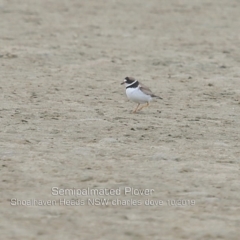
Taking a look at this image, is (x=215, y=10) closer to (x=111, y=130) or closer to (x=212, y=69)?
(x=212, y=69)

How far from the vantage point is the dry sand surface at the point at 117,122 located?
6.60 metres

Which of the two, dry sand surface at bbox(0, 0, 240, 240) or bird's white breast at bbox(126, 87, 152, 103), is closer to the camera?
dry sand surface at bbox(0, 0, 240, 240)

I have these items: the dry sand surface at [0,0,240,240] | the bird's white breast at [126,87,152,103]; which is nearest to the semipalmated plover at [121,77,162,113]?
the bird's white breast at [126,87,152,103]

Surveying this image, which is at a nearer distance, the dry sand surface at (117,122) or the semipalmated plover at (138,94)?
the dry sand surface at (117,122)

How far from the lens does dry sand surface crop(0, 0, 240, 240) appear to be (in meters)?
6.60

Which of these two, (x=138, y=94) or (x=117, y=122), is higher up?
(x=138, y=94)

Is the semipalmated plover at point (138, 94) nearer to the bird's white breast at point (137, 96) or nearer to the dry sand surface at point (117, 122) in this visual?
the bird's white breast at point (137, 96)

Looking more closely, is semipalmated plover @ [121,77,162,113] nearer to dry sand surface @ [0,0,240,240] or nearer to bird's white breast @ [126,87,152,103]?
bird's white breast @ [126,87,152,103]

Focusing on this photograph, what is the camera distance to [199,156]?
8.44 m

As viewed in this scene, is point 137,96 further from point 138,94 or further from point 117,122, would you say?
point 117,122

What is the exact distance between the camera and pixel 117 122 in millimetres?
9875

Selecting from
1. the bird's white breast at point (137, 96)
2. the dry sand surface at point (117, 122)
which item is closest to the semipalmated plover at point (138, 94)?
the bird's white breast at point (137, 96)

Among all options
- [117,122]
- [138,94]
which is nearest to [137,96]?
[138,94]

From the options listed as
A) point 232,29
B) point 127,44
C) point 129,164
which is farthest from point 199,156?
point 232,29
